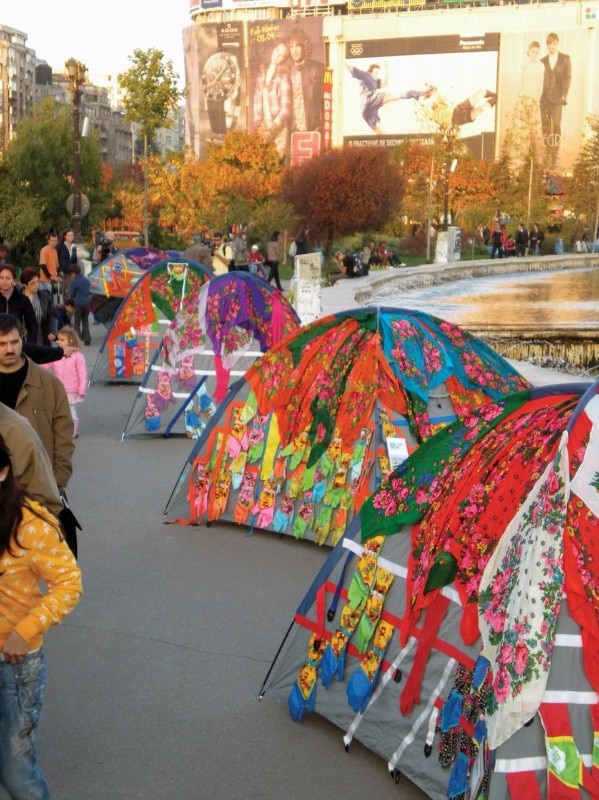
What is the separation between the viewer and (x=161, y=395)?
13375 millimetres

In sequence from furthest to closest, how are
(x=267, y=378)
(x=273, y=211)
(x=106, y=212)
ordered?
(x=273, y=211) < (x=106, y=212) < (x=267, y=378)

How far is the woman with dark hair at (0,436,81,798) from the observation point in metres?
3.88

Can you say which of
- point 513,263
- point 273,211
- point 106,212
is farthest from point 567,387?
point 273,211

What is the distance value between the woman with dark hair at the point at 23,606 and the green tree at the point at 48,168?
1326 inches

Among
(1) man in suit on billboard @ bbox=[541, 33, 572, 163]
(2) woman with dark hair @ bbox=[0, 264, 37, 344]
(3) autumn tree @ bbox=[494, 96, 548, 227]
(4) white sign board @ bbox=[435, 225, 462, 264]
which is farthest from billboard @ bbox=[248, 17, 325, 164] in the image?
(2) woman with dark hair @ bbox=[0, 264, 37, 344]

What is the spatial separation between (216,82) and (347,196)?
75426 mm

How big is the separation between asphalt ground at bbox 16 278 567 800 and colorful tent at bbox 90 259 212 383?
535 centimetres

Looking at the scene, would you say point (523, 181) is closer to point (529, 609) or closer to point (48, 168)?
point (48, 168)

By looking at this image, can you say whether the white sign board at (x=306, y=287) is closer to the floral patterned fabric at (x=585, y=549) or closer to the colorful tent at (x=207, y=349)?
the colorful tent at (x=207, y=349)

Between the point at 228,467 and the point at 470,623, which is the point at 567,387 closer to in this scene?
the point at 470,623

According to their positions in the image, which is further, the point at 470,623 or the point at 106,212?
the point at 106,212

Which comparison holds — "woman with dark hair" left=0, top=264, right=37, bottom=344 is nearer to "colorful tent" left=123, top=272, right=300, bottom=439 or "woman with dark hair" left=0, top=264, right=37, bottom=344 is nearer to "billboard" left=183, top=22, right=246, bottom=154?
"colorful tent" left=123, top=272, right=300, bottom=439

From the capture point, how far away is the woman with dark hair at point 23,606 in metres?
3.88

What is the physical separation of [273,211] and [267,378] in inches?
2007
